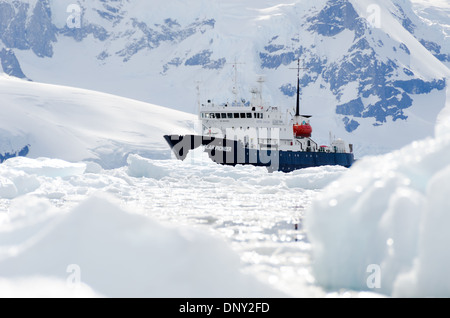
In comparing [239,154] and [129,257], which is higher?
[239,154]

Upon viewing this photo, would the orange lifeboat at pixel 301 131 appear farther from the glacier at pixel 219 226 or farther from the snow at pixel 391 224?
the snow at pixel 391 224

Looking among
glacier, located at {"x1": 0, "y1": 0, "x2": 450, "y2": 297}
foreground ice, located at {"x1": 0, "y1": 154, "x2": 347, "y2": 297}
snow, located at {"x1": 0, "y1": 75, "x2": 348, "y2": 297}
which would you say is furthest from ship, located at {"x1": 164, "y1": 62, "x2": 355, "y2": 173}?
foreground ice, located at {"x1": 0, "y1": 154, "x2": 347, "y2": 297}

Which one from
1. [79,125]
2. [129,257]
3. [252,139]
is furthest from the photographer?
[79,125]

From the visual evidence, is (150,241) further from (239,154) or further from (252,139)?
(252,139)

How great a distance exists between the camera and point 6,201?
2292cm

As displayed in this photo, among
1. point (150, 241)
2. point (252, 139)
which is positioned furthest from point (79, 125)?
point (150, 241)

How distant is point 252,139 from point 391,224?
143 feet

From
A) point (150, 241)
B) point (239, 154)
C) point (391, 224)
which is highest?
point (239, 154)

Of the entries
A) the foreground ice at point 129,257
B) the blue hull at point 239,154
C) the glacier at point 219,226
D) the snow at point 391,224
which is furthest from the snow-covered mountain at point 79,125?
the snow at point 391,224

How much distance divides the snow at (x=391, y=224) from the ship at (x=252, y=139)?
39.4m

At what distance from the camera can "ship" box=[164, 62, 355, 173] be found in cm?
4962

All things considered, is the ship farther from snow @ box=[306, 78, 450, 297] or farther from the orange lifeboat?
snow @ box=[306, 78, 450, 297]

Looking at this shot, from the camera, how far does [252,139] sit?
51875 mm

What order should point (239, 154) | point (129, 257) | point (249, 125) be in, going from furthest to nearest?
1. point (249, 125)
2. point (239, 154)
3. point (129, 257)
